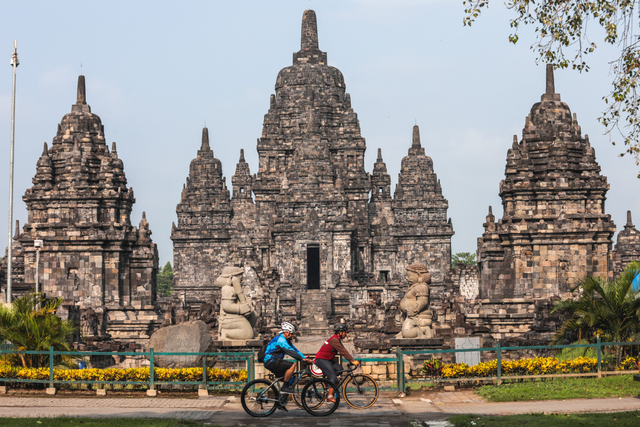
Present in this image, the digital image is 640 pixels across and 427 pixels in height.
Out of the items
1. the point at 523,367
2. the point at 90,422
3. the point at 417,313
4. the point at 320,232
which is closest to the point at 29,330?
the point at 90,422

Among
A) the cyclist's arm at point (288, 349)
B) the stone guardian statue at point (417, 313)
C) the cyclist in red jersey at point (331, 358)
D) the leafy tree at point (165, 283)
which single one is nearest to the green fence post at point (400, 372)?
the cyclist in red jersey at point (331, 358)

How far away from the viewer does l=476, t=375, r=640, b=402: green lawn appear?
60.1 ft

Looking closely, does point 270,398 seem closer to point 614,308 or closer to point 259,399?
point 259,399

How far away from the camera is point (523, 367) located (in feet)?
66.4

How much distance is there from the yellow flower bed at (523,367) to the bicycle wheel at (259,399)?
4.53 metres

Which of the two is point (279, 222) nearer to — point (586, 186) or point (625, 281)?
point (586, 186)

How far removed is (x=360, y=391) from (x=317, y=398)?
2.91 feet

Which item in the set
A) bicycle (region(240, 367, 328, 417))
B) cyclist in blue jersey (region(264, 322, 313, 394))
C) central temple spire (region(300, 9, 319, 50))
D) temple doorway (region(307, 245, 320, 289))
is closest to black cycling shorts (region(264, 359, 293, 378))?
cyclist in blue jersey (region(264, 322, 313, 394))

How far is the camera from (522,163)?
41.0 meters

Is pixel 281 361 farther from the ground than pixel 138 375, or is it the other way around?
pixel 281 361

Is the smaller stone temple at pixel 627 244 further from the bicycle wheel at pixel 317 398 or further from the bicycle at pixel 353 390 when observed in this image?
the bicycle wheel at pixel 317 398

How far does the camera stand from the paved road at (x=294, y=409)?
16219 mm

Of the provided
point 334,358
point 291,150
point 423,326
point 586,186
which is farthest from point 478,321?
point 291,150

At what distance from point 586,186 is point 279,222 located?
24473 mm
